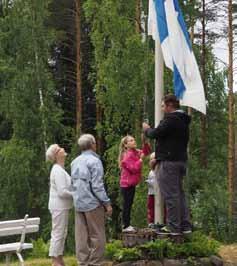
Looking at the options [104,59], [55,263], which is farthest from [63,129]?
[55,263]

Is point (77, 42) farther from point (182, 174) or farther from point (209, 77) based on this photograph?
point (182, 174)

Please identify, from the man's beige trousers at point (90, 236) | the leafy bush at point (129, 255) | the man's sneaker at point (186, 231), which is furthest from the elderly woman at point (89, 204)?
the man's sneaker at point (186, 231)

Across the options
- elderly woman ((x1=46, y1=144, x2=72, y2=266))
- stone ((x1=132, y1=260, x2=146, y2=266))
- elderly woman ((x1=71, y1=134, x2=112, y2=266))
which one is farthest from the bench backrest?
stone ((x1=132, y1=260, x2=146, y2=266))

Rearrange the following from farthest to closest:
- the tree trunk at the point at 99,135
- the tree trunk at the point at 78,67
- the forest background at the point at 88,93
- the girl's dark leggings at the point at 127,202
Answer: the tree trunk at the point at 78,67, the tree trunk at the point at 99,135, the forest background at the point at 88,93, the girl's dark leggings at the point at 127,202

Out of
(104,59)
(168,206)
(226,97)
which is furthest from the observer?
(226,97)

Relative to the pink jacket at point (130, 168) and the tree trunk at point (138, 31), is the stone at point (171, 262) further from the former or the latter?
the tree trunk at point (138, 31)

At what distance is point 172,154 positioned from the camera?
7.29 metres

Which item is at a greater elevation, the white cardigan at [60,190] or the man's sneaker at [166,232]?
the white cardigan at [60,190]

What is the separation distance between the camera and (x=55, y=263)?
25.1 ft

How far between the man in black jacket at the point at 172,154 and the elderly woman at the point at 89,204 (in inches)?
25.7

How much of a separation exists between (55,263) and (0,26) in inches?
664

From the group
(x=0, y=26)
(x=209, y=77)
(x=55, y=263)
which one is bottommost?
(x=55, y=263)

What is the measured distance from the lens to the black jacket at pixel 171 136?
23.7ft

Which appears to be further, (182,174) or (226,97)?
(226,97)
